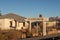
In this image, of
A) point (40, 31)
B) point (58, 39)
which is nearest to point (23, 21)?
point (40, 31)

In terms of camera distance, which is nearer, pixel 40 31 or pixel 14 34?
pixel 14 34

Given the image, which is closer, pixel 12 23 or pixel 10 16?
pixel 12 23

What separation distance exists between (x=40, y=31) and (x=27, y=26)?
2.68 meters

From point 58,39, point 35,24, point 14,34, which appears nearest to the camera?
point 14,34

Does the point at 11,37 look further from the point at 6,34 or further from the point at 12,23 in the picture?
the point at 12,23

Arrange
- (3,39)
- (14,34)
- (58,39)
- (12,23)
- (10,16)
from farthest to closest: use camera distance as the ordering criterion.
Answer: (10,16), (12,23), (58,39), (14,34), (3,39)

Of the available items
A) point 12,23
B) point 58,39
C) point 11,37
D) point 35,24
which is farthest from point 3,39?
point 35,24

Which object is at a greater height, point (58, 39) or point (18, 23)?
point (18, 23)

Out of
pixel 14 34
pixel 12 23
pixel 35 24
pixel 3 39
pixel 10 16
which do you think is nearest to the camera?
pixel 3 39

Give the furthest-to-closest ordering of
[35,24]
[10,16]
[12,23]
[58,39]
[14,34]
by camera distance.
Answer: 1. [35,24]
2. [10,16]
3. [12,23]
4. [58,39]
5. [14,34]

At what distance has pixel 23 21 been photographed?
37406 mm

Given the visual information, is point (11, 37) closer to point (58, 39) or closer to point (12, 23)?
point (58, 39)

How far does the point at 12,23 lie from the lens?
Answer: 34.4 metres

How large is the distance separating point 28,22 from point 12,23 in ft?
11.5
